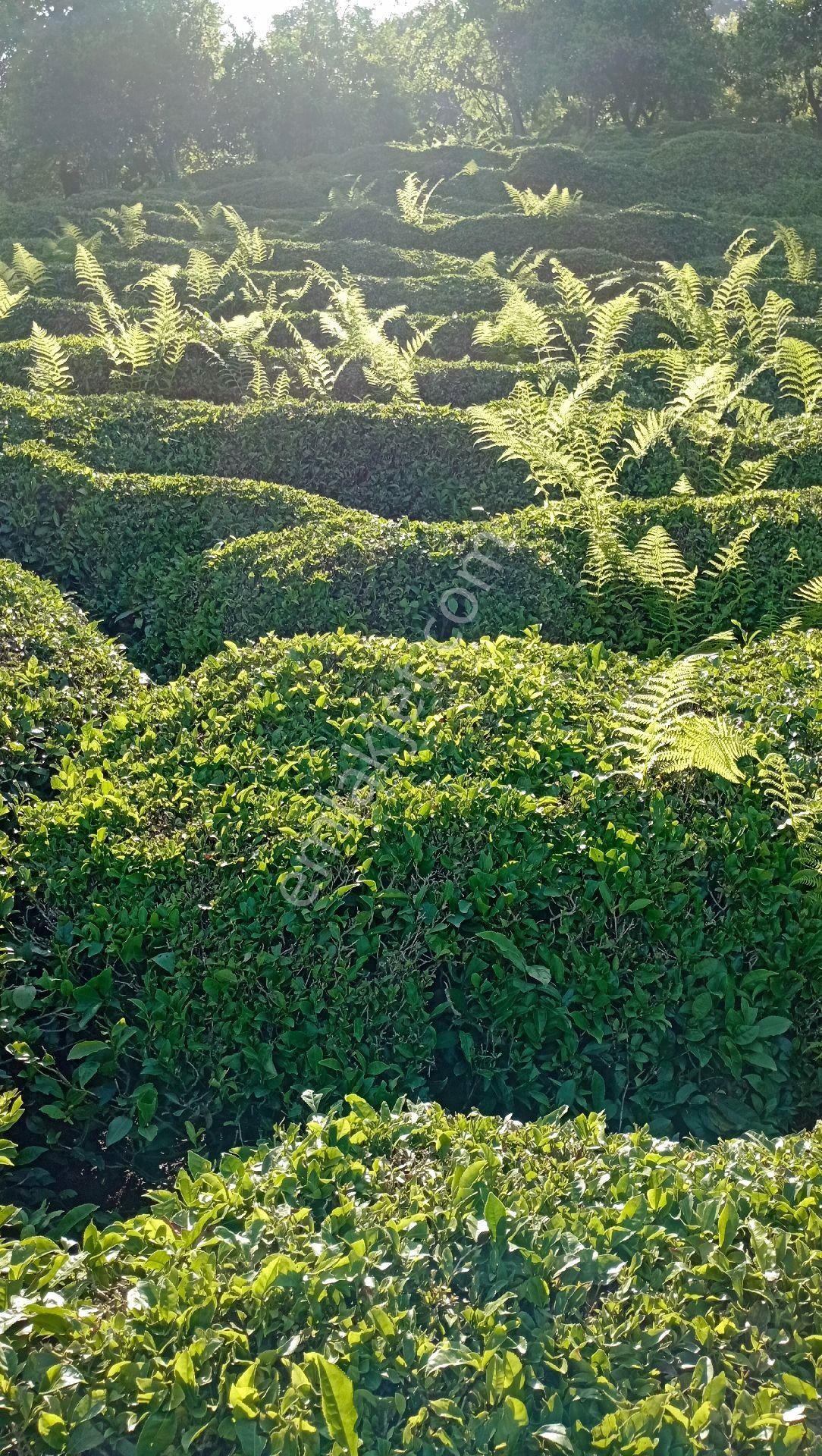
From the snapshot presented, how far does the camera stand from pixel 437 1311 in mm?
2357

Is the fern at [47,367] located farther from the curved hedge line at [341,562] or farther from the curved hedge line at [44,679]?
the curved hedge line at [44,679]

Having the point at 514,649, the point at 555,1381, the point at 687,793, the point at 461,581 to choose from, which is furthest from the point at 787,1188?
the point at 461,581

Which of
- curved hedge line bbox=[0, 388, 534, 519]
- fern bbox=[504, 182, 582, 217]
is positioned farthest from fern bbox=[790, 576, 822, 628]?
fern bbox=[504, 182, 582, 217]

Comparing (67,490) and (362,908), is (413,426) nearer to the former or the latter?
(67,490)

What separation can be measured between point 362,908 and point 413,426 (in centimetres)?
616

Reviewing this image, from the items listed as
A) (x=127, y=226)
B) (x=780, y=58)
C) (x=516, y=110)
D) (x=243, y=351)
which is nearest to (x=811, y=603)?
(x=243, y=351)

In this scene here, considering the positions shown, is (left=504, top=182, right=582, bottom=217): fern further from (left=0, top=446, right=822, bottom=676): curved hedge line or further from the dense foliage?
the dense foliage

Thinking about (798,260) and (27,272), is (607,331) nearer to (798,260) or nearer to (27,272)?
(798,260)

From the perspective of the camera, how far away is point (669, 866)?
388 centimetres

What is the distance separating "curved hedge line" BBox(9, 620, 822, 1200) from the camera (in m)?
3.61

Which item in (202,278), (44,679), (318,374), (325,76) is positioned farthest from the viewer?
(325,76)

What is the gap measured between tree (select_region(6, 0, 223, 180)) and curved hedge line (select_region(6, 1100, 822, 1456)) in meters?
34.5

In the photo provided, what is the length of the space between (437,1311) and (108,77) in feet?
117

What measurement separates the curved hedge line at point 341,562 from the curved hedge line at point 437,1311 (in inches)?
154
